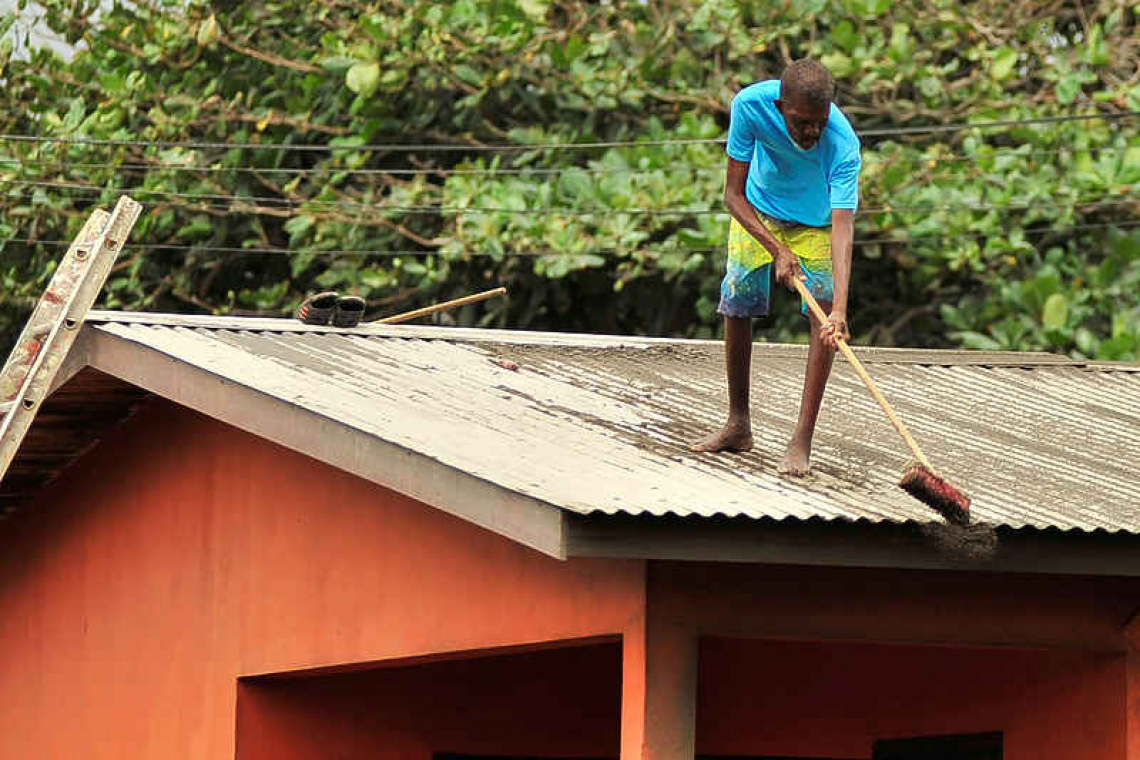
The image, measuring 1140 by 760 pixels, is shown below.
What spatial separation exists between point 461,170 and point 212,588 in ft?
29.3

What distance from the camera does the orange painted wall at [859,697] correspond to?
8758 millimetres

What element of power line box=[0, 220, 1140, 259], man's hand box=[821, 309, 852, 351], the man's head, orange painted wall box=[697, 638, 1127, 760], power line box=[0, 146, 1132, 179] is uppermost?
power line box=[0, 146, 1132, 179]

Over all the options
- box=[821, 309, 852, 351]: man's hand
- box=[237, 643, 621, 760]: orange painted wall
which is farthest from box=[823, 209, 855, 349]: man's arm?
box=[237, 643, 621, 760]: orange painted wall

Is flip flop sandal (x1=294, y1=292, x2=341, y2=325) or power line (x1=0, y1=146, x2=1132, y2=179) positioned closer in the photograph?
flip flop sandal (x1=294, y1=292, x2=341, y2=325)

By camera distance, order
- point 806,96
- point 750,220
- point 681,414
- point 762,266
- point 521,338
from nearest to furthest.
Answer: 1. point 806,96
2. point 750,220
3. point 762,266
4. point 681,414
5. point 521,338

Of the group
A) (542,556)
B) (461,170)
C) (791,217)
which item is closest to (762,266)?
(791,217)

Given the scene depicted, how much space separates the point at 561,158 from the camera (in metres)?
18.3

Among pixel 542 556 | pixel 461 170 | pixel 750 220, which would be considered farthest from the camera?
pixel 461 170

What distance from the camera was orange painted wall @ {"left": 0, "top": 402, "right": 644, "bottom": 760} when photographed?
7.80 meters

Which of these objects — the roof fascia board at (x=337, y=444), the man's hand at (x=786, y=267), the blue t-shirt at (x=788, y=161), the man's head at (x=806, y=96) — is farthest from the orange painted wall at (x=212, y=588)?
the man's head at (x=806, y=96)

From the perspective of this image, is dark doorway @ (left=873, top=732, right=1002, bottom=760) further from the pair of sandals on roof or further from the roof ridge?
the pair of sandals on roof

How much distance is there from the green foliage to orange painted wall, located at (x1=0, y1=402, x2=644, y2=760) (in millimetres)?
7108

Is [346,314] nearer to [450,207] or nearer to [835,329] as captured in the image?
[835,329]

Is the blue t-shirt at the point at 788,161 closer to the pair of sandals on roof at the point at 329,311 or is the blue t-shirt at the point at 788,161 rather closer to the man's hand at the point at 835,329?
the man's hand at the point at 835,329
